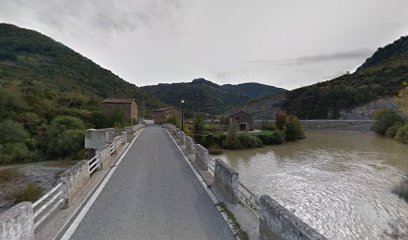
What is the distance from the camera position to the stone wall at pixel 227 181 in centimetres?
704

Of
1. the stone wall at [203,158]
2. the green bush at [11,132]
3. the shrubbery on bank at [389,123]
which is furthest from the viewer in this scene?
the shrubbery on bank at [389,123]

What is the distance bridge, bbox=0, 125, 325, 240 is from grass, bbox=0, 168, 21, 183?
19.2 m

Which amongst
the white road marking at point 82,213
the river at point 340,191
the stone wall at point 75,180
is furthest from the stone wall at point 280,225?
the river at point 340,191

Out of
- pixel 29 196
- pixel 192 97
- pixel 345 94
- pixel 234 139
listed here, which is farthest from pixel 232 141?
pixel 192 97

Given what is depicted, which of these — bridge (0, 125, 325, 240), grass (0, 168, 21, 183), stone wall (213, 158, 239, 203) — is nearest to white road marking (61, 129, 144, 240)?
bridge (0, 125, 325, 240)

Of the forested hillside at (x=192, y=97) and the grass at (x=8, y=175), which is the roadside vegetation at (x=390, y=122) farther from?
the forested hillside at (x=192, y=97)

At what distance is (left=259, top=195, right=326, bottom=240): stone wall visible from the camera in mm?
3605

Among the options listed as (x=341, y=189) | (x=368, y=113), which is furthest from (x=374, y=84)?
(x=341, y=189)

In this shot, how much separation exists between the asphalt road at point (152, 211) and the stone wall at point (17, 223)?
818mm

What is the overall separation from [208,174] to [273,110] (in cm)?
10724

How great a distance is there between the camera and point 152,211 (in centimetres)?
668

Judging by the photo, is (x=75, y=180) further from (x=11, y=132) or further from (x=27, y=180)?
(x=11, y=132)

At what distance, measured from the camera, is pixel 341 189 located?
1803 centimetres

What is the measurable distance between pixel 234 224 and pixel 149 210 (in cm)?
224
